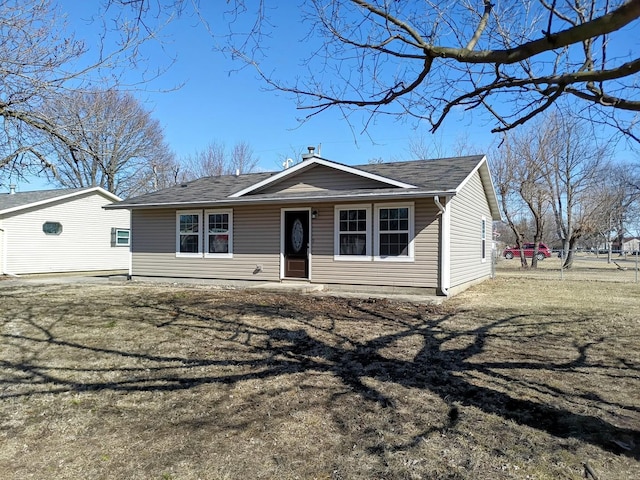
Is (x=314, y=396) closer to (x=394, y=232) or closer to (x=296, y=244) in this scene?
(x=394, y=232)

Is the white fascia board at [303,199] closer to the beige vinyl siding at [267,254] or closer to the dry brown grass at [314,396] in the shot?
the beige vinyl siding at [267,254]

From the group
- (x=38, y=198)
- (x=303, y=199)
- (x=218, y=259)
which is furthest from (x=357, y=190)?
(x=38, y=198)

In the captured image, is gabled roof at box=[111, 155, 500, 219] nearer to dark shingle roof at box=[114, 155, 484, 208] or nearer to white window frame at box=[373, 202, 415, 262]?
dark shingle roof at box=[114, 155, 484, 208]

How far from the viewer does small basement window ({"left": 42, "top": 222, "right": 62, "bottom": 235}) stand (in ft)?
62.9

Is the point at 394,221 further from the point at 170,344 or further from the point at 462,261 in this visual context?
the point at 170,344

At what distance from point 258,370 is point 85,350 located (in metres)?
2.42

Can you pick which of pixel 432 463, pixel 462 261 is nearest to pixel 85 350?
pixel 432 463

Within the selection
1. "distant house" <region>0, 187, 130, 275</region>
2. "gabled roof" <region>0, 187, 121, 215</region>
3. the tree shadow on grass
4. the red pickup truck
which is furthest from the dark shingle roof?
the red pickup truck

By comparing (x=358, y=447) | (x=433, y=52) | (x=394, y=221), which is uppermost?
(x=433, y=52)

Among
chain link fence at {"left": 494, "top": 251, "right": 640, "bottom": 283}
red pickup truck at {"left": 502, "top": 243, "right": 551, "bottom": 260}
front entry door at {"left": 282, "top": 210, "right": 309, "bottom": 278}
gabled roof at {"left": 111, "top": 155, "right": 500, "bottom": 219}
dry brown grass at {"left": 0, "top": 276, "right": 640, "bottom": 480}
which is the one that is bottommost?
chain link fence at {"left": 494, "top": 251, "right": 640, "bottom": 283}

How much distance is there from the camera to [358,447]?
10.2 feet

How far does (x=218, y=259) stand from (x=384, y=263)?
5160mm

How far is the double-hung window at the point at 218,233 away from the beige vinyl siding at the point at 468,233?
6.41 metres

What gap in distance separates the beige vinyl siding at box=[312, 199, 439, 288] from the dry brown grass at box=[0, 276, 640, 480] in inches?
112
